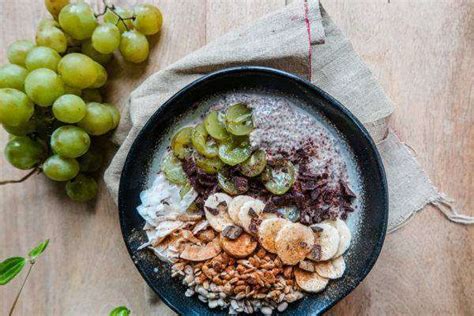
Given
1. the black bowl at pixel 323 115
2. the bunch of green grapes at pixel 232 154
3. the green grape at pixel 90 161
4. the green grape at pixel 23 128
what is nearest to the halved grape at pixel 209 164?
the bunch of green grapes at pixel 232 154

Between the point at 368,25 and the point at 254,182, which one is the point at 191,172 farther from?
the point at 368,25

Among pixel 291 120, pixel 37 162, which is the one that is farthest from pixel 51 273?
pixel 291 120

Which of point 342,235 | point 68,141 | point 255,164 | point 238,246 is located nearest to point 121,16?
point 68,141

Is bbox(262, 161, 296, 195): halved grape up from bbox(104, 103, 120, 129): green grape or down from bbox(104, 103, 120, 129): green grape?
down

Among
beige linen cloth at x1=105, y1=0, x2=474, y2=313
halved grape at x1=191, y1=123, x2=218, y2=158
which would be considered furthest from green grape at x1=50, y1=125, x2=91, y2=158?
halved grape at x1=191, y1=123, x2=218, y2=158

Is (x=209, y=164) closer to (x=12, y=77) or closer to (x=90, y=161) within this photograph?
(x=90, y=161)

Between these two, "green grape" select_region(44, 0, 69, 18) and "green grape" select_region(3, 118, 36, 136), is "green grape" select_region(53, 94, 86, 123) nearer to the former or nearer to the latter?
"green grape" select_region(3, 118, 36, 136)
